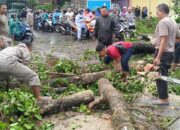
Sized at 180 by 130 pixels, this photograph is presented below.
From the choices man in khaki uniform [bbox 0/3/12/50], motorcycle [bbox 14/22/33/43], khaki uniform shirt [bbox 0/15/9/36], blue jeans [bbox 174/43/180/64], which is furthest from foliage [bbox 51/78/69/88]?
motorcycle [bbox 14/22/33/43]

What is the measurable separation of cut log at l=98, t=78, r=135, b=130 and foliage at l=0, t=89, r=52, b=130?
124 cm

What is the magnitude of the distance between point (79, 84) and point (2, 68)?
2.25m

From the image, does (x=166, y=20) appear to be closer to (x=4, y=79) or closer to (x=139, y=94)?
(x=139, y=94)

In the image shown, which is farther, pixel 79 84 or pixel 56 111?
pixel 79 84

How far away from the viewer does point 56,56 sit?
1440 centimetres

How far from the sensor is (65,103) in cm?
720

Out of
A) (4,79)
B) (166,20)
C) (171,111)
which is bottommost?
(171,111)

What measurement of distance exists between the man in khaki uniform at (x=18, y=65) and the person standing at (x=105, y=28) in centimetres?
407

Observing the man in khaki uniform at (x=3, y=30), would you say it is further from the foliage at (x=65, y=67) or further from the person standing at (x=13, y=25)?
the person standing at (x=13, y=25)

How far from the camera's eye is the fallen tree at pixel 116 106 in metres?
6.00

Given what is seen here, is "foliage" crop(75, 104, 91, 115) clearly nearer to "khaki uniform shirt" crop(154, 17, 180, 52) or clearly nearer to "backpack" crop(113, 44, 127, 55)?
"khaki uniform shirt" crop(154, 17, 180, 52)

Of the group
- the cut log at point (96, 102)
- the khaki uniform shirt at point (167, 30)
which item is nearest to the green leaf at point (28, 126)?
the cut log at point (96, 102)

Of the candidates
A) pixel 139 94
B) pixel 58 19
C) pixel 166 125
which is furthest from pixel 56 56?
pixel 58 19

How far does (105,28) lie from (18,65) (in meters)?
4.45
